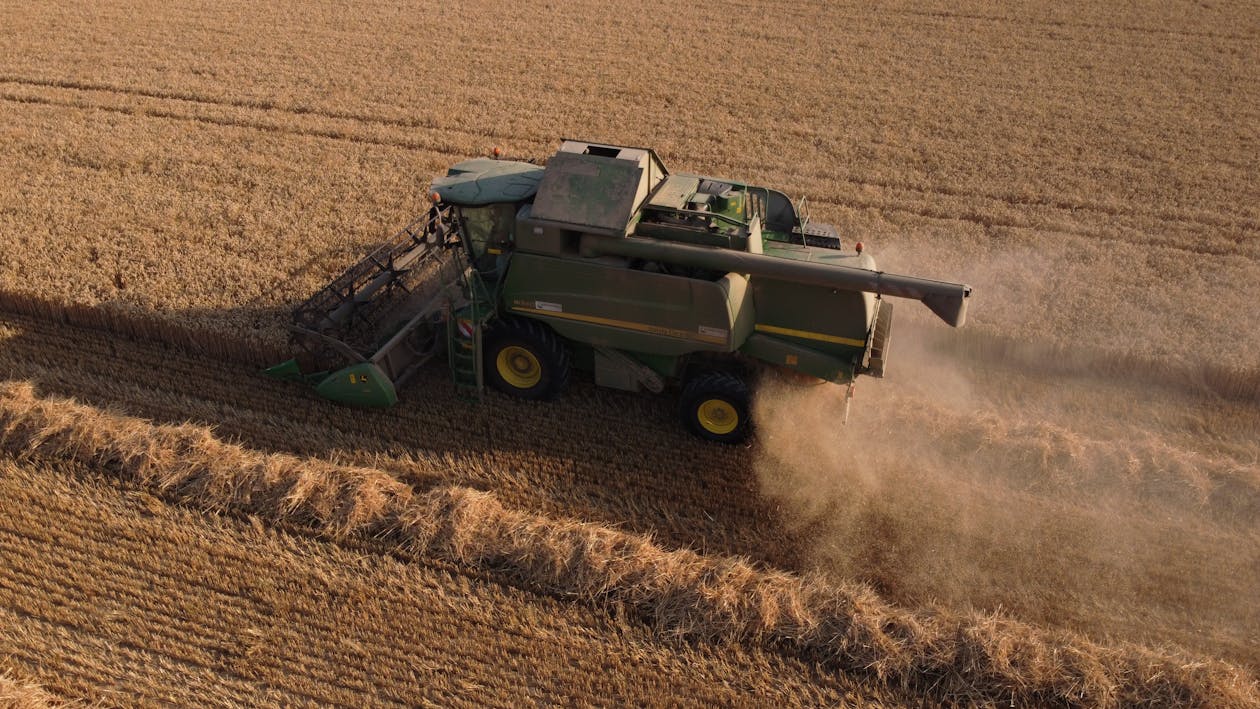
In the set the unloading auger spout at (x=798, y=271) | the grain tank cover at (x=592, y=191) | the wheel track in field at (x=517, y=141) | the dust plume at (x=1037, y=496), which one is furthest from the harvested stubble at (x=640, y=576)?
the wheel track in field at (x=517, y=141)

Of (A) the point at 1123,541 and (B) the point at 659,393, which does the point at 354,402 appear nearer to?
(B) the point at 659,393

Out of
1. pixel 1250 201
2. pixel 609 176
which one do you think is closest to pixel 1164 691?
pixel 609 176

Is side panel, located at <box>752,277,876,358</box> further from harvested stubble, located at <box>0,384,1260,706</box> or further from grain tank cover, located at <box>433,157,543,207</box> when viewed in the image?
grain tank cover, located at <box>433,157,543,207</box>

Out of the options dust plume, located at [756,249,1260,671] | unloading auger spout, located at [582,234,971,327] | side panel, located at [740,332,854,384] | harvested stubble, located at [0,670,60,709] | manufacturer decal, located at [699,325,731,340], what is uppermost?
unloading auger spout, located at [582,234,971,327]

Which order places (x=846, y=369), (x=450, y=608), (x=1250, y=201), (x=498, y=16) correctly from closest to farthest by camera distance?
(x=450, y=608), (x=846, y=369), (x=1250, y=201), (x=498, y=16)

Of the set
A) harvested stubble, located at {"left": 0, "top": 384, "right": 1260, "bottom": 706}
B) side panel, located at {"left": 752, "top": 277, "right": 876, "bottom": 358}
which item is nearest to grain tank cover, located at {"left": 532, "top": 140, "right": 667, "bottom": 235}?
side panel, located at {"left": 752, "top": 277, "right": 876, "bottom": 358}
